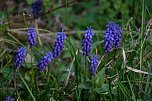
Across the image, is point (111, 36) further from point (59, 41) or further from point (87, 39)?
point (59, 41)

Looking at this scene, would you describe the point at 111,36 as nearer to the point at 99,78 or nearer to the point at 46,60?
the point at 99,78

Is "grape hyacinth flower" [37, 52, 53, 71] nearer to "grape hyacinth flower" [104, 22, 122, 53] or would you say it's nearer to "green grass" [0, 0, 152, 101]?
"green grass" [0, 0, 152, 101]

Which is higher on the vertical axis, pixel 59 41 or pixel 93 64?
pixel 59 41

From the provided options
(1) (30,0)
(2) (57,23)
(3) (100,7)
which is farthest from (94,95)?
(3) (100,7)

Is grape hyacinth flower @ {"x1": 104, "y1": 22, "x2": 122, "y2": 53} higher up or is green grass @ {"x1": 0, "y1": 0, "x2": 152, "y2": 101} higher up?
grape hyacinth flower @ {"x1": 104, "y1": 22, "x2": 122, "y2": 53}

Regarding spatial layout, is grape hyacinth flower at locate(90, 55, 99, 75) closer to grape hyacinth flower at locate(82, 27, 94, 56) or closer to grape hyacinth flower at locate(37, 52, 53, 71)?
grape hyacinth flower at locate(82, 27, 94, 56)

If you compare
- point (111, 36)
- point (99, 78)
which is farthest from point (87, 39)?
point (99, 78)

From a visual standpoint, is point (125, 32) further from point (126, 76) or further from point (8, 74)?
point (8, 74)

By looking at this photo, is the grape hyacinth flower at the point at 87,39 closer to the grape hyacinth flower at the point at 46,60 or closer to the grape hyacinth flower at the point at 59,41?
the grape hyacinth flower at the point at 59,41

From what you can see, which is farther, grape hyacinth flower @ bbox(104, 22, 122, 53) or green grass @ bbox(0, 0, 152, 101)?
green grass @ bbox(0, 0, 152, 101)

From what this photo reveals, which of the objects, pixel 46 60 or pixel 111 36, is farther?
pixel 46 60

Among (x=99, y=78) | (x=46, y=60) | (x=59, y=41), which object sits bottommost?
(x=99, y=78)

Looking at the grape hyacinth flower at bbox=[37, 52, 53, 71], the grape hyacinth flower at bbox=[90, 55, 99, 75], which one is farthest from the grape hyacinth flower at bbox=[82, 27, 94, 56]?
the grape hyacinth flower at bbox=[37, 52, 53, 71]
